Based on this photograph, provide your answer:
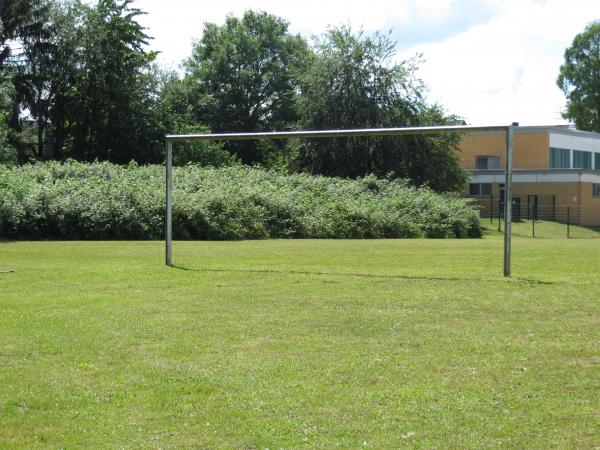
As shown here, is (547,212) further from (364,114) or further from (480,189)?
(364,114)

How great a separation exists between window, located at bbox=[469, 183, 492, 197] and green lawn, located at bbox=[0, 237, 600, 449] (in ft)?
163

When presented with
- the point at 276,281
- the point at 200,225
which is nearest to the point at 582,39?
the point at 200,225

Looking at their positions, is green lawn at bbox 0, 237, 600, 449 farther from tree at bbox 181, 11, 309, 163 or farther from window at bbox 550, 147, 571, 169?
tree at bbox 181, 11, 309, 163

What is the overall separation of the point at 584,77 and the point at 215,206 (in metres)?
64.9

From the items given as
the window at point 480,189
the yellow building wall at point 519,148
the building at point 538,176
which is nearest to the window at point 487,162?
the building at point 538,176

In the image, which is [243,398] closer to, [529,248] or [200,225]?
[529,248]

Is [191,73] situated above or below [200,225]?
above

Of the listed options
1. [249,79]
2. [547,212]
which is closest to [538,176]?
[547,212]

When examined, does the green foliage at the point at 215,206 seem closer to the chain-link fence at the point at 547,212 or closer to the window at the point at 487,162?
the chain-link fence at the point at 547,212

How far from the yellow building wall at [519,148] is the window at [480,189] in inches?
196

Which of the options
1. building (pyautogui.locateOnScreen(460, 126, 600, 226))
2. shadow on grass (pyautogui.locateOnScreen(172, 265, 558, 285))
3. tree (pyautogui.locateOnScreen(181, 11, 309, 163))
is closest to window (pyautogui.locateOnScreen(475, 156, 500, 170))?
building (pyautogui.locateOnScreen(460, 126, 600, 226))

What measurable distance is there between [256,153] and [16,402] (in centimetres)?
6027

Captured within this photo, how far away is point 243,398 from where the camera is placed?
7012 millimetres

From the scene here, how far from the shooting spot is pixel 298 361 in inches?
328
